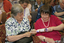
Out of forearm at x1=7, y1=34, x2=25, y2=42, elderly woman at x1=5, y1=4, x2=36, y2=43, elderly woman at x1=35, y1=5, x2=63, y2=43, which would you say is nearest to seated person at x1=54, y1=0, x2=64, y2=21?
elderly woman at x1=35, y1=5, x2=63, y2=43

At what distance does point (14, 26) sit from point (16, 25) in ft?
0.13

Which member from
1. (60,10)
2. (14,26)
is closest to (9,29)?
(14,26)

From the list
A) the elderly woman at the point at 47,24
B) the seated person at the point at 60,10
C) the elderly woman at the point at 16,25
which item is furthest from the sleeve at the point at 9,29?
the seated person at the point at 60,10

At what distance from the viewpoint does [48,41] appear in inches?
57.2

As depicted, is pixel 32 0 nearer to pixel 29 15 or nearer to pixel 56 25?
pixel 29 15

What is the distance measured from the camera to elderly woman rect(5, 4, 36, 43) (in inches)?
55.3

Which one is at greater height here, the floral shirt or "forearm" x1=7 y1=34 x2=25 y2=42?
the floral shirt

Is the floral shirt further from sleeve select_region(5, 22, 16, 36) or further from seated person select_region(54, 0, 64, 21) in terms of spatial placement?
seated person select_region(54, 0, 64, 21)

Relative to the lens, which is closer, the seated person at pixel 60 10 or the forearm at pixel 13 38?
the forearm at pixel 13 38

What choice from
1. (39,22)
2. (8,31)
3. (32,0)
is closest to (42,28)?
(39,22)

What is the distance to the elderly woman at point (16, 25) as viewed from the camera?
55.3 inches

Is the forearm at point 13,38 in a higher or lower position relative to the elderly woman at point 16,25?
lower

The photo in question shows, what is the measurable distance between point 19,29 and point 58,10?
53.9 inches

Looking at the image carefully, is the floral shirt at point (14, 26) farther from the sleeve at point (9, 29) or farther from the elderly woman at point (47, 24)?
the elderly woman at point (47, 24)
